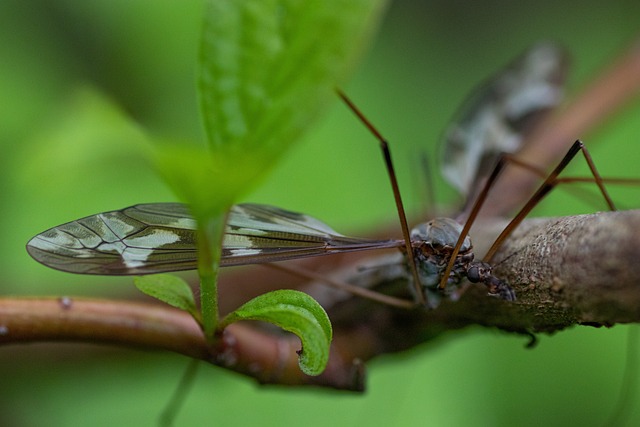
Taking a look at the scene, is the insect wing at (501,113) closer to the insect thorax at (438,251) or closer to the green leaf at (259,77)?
the insect thorax at (438,251)

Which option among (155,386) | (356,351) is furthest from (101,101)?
(155,386)

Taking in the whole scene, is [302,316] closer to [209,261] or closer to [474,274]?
[209,261]

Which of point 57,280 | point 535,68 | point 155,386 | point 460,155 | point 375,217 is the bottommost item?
point 155,386

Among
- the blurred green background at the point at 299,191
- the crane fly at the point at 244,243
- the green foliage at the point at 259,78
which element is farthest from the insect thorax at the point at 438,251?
the green foliage at the point at 259,78

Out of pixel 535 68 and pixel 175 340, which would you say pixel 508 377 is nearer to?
pixel 535 68

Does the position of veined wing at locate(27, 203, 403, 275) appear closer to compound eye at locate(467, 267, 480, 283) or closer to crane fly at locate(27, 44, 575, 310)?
crane fly at locate(27, 44, 575, 310)

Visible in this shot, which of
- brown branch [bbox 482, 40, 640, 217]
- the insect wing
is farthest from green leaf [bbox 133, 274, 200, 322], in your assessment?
brown branch [bbox 482, 40, 640, 217]
